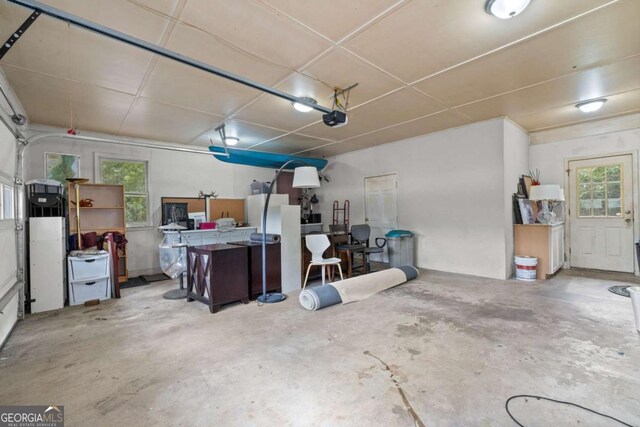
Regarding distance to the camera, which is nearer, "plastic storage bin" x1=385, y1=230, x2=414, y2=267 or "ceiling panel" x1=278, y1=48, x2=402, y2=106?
"ceiling panel" x1=278, y1=48, x2=402, y2=106

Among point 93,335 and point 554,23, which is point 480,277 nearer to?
point 554,23

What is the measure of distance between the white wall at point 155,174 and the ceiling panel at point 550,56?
4.89m

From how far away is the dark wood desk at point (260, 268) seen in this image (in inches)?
162

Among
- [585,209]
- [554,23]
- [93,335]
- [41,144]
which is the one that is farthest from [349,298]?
[41,144]

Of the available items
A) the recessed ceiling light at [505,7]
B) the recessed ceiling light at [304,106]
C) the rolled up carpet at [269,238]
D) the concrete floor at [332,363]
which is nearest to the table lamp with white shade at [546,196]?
the concrete floor at [332,363]

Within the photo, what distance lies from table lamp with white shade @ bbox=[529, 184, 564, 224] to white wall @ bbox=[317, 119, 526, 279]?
0.56 metres

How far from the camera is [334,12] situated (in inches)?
86.7

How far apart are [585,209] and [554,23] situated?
4.63m

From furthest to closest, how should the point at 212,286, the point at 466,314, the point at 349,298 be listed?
the point at 349,298 → the point at 212,286 → the point at 466,314

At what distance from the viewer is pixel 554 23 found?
94.2 inches

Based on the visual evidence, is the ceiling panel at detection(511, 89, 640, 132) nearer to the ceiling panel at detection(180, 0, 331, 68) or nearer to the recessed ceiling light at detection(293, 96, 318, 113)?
the recessed ceiling light at detection(293, 96, 318, 113)

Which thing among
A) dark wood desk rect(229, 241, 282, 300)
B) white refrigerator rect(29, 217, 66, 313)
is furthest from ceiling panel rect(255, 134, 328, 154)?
white refrigerator rect(29, 217, 66, 313)

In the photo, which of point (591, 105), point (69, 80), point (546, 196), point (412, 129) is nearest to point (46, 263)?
point (69, 80)

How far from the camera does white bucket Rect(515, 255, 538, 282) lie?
4.78 m
